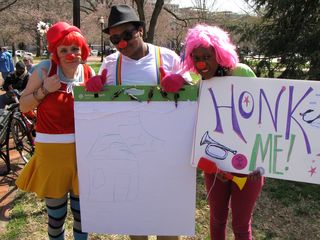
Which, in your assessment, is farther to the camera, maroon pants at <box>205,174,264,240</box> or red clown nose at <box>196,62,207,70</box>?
maroon pants at <box>205,174,264,240</box>

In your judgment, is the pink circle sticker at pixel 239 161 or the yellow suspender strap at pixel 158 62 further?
the yellow suspender strap at pixel 158 62

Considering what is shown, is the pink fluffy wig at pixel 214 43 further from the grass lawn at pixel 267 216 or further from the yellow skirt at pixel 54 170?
the grass lawn at pixel 267 216

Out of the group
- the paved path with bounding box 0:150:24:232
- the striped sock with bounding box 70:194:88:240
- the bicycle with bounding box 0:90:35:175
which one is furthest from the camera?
the bicycle with bounding box 0:90:35:175

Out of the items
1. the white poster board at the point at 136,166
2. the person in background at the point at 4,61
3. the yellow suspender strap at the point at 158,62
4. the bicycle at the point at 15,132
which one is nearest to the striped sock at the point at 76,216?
the white poster board at the point at 136,166

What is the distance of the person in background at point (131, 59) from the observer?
2.21 m

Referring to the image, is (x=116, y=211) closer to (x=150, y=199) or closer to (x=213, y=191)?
(x=150, y=199)

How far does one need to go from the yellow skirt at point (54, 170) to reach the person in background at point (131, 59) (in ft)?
1.74

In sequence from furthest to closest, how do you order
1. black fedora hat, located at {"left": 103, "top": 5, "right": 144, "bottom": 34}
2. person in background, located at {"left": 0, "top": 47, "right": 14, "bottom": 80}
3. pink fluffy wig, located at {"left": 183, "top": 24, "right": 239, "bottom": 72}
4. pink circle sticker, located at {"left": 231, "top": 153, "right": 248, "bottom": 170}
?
person in background, located at {"left": 0, "top": 47, "right": 14, "bottom": 80} → black fedora hat, located at {"left": 103, "top": 5, "right": 144, "bottom": 34} → pink circle sticker, located at {"left": 231, "top": 153, "right": 248, "bottom": 170} → pink fluffy wig, located at {"left": 183, "top": 24, "right": 239, "bottom": 72}

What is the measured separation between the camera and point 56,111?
88.8 inches

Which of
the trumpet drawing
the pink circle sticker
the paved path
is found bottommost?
the paved path

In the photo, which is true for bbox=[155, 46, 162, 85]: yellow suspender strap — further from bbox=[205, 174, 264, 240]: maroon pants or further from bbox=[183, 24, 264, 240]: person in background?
bbox=[205, 174, 264, 240]: maroon pants

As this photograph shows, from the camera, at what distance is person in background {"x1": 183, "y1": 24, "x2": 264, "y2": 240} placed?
1.98 m

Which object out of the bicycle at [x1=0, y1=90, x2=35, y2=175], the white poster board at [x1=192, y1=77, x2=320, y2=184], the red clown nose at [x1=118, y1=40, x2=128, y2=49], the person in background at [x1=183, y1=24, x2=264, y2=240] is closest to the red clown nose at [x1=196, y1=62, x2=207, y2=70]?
the person in background at [x1=183, y1=24, x2=264, y2=240]

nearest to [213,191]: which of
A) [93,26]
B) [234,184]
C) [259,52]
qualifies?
[234,184]
